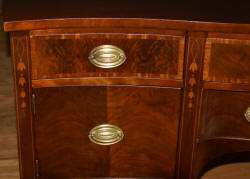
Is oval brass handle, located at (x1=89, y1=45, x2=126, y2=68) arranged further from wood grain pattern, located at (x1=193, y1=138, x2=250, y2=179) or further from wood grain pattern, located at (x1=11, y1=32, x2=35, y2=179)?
wood grain pattern, located at (x1=193, y1=138, x2=250, y2=179)

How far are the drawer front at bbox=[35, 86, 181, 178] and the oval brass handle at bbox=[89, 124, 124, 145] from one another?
0.04 feet

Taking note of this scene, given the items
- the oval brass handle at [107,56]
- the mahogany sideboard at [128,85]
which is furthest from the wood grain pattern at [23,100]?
the oval brass handle at [107,56]

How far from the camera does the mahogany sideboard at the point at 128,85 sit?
1.17 m

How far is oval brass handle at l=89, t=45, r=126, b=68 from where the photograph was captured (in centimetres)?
120

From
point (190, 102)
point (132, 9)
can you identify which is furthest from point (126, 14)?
point (190, 102)

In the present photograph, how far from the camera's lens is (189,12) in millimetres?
1215

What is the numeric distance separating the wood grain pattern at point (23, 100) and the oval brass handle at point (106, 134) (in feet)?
0.54

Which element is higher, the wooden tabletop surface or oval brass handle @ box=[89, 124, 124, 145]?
the wooden tabletop surface

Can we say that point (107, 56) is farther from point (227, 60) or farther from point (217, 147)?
point (217, 147)

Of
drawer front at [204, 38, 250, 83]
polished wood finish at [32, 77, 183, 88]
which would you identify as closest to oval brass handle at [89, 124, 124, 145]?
polished wood finish at [32, 77, 183, 88]

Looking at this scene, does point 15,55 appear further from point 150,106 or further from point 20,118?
point 150,106

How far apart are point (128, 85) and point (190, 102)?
0.17 meters

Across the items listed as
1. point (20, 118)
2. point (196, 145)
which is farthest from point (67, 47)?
point (196, 145)

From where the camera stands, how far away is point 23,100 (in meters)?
1.23
